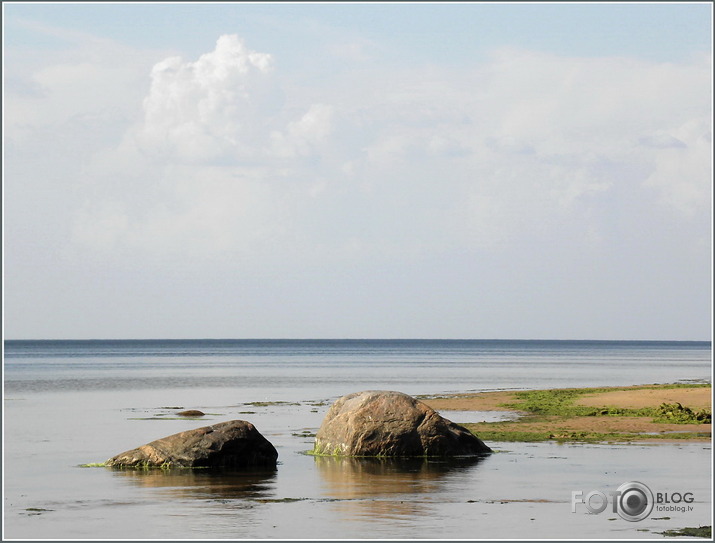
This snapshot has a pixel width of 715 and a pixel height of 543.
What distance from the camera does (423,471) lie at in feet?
82.5

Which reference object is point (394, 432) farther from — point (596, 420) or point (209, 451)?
point (596, 420)

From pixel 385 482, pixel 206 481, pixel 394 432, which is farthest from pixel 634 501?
pixel 206 481

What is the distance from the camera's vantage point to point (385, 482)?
76.4ft

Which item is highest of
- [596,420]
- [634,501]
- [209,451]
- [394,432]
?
[394,432]

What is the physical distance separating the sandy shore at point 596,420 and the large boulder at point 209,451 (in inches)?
369

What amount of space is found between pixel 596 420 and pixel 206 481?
61.8 ft

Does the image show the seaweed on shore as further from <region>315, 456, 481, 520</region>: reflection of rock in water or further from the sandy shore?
<region>315, 456, 481, 520</region>: reflection of rock in water

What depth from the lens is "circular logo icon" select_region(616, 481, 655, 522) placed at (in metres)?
19.6

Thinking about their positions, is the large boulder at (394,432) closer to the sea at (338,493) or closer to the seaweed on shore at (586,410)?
the sea at (338,493)

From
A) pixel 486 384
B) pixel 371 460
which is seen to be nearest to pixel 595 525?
pixel 371 460

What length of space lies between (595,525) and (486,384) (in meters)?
54.2

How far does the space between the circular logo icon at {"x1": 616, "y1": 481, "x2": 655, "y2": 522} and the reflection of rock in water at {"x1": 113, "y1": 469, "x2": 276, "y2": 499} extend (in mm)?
7421

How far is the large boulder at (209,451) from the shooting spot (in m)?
25.7

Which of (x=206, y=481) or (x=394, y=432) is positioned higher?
(x=394, y=432)
